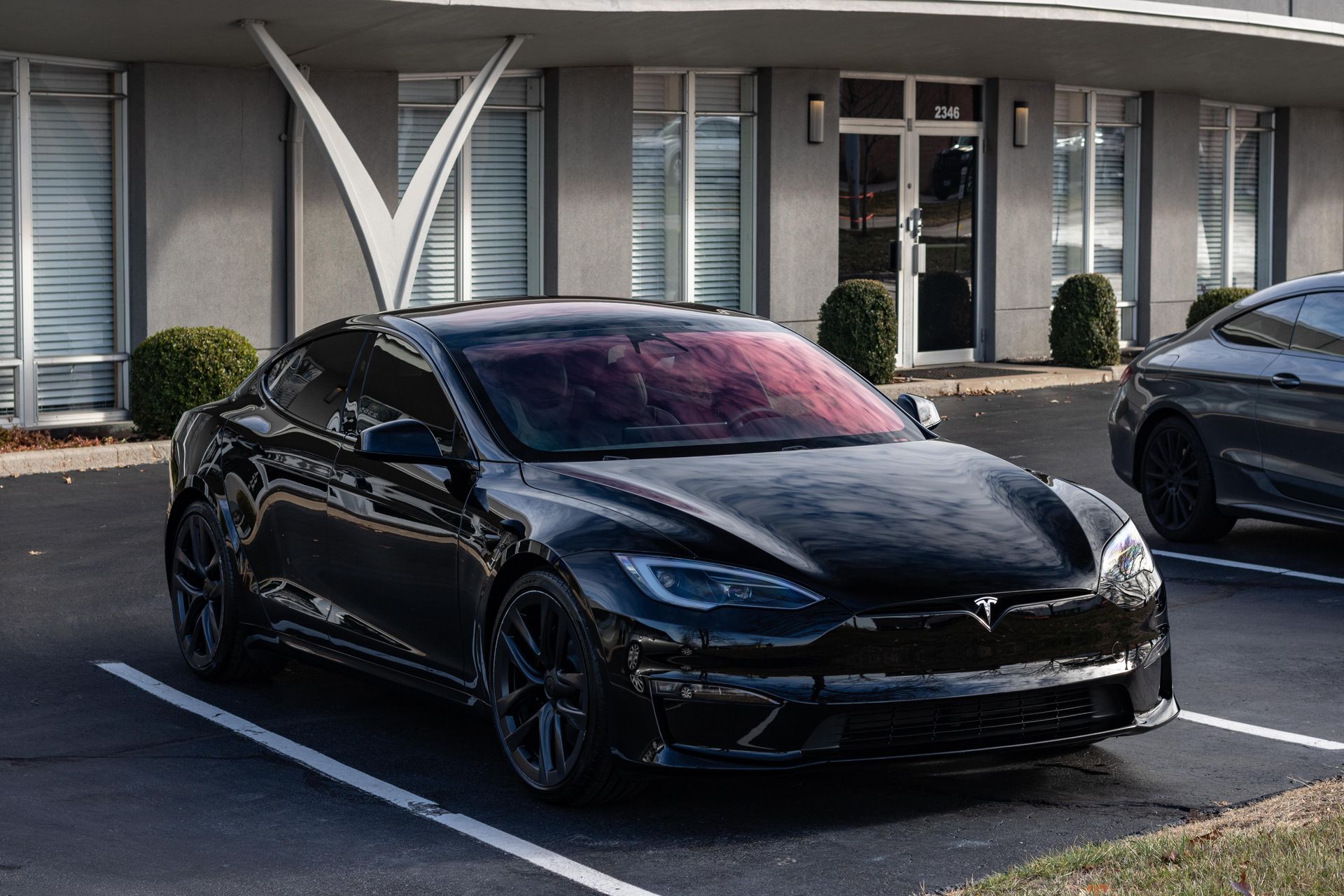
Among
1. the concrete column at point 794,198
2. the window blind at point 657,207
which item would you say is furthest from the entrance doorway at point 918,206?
the window blind at point 657,207

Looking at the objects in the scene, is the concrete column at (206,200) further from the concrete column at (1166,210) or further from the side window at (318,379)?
the concrete column at (1166,210)

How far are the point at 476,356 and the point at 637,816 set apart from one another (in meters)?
1.84

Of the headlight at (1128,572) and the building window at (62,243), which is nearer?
the headlight at (1128,572)

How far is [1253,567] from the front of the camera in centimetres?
1019

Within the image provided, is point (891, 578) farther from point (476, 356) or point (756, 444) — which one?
point (476, 356)

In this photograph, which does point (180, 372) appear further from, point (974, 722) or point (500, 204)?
point (974, 722)

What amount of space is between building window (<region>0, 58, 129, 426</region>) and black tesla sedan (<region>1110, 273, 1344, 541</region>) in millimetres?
9221

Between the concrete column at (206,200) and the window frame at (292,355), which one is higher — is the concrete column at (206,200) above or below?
above

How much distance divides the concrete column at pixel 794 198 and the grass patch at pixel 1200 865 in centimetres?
1535

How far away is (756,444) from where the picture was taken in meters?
6.54

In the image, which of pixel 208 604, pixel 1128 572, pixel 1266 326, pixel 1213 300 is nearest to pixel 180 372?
pixel 208 604

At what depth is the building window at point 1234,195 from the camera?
2659 cm

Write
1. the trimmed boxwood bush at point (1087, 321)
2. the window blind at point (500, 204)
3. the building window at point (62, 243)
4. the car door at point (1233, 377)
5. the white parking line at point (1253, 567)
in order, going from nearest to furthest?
the white parking line at point (1253, 567) < the car door at point (1233, 377) < the building window at point (62, 243) < the window blind at point (500, 204) < the trimmed boxwood bush at point (1087, 321)

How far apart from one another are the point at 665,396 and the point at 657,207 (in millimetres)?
13824
